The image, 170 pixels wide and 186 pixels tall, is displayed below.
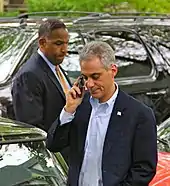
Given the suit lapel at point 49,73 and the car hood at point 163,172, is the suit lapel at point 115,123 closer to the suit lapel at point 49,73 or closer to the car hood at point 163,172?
the car hood at point 163,172

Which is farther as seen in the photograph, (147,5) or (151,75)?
(147,5)

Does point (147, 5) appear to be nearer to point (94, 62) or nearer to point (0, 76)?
point (0, 76)

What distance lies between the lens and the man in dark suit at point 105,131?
427 centimetres

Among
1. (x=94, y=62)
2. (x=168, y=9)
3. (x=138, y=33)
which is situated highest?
(x=94, y=62)

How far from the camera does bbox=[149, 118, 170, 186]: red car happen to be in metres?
5.55

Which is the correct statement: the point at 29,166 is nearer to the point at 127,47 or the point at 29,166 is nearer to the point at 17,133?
the point at 17,133

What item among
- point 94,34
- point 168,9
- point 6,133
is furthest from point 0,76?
point 168,9

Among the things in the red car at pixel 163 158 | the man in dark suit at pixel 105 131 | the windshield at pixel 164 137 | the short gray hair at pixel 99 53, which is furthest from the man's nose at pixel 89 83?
the windshield at pixel 164 137

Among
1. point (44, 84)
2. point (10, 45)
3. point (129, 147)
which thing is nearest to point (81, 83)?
point (129, 147)

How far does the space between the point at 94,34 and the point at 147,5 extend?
6.83m

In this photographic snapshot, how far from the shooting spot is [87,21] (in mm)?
9938

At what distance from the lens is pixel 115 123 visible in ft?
14.2

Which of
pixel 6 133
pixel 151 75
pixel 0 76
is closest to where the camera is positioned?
pixel 6 133

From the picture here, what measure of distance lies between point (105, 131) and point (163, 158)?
75.6 inches
